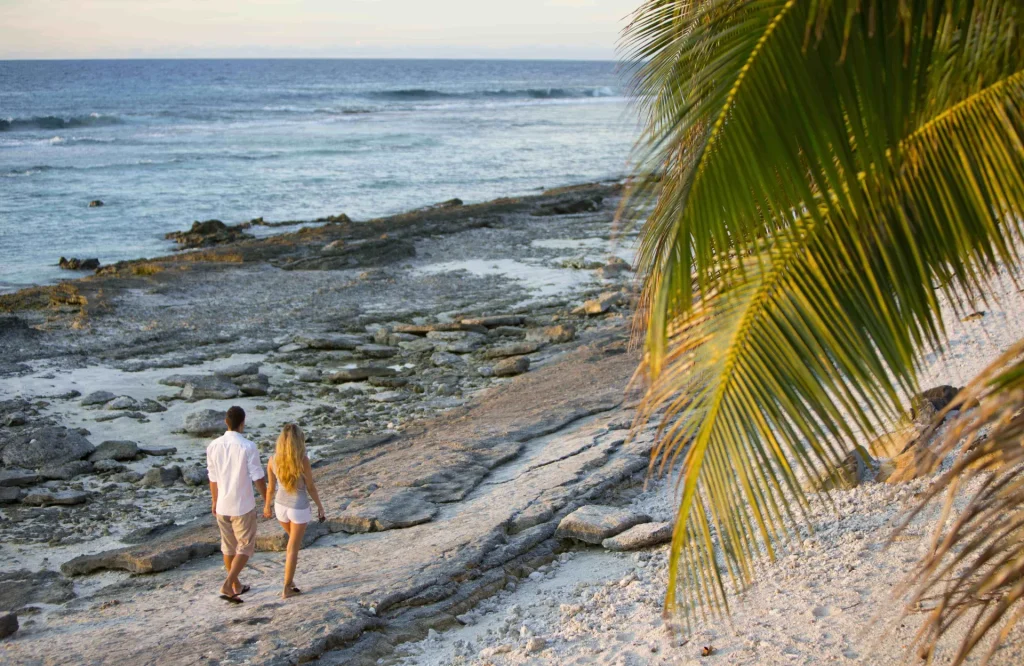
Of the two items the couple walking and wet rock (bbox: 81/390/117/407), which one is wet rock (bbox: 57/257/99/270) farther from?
the couple walking

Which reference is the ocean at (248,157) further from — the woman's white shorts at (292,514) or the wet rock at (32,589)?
the wet rock at (32,589)

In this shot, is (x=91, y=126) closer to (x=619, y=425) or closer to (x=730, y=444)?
(x=619, y=425)

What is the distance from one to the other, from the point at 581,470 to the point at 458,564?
5.60 ft

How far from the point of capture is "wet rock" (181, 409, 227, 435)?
10.0 metres

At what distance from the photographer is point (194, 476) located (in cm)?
868

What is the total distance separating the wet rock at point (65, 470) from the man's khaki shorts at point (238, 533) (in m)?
3.61

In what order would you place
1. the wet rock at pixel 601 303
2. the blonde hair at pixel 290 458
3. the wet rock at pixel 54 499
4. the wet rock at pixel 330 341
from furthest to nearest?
the wet rock at pixel 601 303, the wet rock at pixel 330 341, the wet rock at pixel 54 499, the blonde hair at pixel 290 458

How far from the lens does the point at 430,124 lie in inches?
2279

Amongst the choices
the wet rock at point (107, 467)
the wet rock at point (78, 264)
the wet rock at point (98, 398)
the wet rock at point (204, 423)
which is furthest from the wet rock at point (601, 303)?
the wet rock at point (78, 264)

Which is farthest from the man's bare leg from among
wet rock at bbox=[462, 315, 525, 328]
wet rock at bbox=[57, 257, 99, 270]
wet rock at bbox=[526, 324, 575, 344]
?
wet rock at bbox=[57, 257, 99, 270]

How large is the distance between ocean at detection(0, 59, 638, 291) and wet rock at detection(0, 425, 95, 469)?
6595 millimetres

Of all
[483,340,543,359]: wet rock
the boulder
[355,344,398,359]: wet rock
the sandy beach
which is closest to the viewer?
the sandy beach

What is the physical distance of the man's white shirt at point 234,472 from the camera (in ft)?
19.4

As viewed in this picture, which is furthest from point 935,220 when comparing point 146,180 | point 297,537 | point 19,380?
point 146,180
